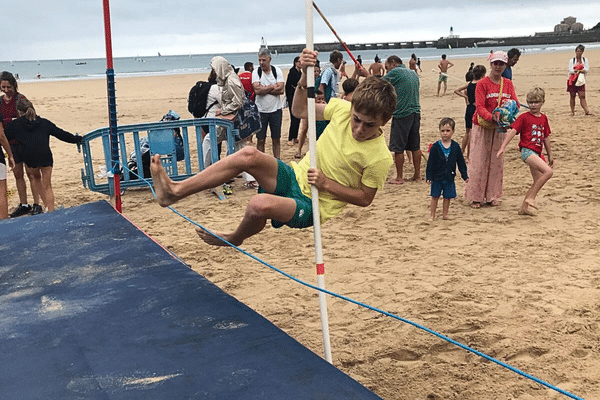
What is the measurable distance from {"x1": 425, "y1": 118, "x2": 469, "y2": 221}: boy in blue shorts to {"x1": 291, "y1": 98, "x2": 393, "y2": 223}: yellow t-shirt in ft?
9.89

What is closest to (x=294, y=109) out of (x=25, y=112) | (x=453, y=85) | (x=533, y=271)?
(x=533, y=271)

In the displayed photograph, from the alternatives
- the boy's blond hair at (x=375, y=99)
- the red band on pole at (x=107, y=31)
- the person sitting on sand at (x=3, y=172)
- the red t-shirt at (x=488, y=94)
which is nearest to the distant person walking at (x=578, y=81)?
the red t-shirt at (x=488, y=94)

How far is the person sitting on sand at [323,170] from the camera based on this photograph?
11.3ft

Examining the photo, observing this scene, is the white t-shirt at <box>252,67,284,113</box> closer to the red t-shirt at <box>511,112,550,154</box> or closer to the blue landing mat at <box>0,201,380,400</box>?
the red t-shirt at <box>511,112,550,154</box>

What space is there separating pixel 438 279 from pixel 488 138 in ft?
8.80

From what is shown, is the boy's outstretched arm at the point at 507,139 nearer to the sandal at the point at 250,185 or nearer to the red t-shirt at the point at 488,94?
the red t-shirt at the point at 488,94

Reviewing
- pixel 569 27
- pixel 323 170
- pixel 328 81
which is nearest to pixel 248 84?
pixel 328 81

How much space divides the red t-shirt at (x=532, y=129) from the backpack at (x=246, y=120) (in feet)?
11.3

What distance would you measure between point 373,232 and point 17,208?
480 centimetres

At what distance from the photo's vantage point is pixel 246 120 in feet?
26.7

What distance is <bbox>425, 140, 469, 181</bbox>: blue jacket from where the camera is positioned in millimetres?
6582

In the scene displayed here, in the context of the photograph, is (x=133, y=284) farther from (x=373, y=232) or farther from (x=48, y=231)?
(x=373, y=232)

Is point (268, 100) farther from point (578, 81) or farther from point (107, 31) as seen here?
point (578, 81)

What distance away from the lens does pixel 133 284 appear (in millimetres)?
3881
